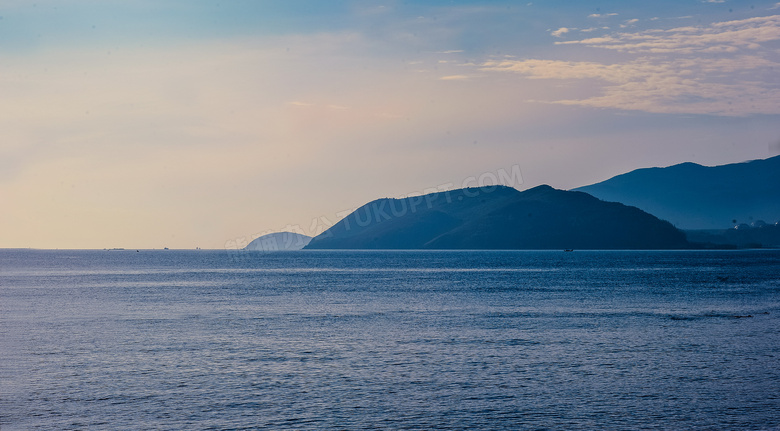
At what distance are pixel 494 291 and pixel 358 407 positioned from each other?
275 ft

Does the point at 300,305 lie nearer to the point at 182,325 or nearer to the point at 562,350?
the point at 182,325

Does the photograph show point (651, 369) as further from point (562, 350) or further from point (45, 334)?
point (45, 334)

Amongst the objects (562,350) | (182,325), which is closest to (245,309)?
(182,325)

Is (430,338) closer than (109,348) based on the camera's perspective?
No

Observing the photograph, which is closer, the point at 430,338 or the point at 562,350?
the point at 562,350

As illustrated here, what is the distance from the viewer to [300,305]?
296 feet

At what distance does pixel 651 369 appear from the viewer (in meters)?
44.3

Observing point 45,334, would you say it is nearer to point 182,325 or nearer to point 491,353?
point 182,325

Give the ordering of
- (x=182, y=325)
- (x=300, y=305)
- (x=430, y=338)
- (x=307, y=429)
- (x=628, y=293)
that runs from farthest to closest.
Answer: (x=628, y=293), (x=300, y=305), (x=182, y=325), (x=430, y=338), (x=307, y=429)

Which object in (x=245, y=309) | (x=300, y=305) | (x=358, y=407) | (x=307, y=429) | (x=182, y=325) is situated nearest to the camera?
(x=307, y=429)

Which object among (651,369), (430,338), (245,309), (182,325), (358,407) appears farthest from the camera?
(245,309)

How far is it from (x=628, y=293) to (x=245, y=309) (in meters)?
61.5

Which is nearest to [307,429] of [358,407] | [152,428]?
[358,407]

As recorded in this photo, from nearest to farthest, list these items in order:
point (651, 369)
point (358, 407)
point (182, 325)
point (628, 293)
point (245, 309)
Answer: point (358, 407) < point (651, 369) < point (182, 325) < point (245, 309) < point (628, 293)
